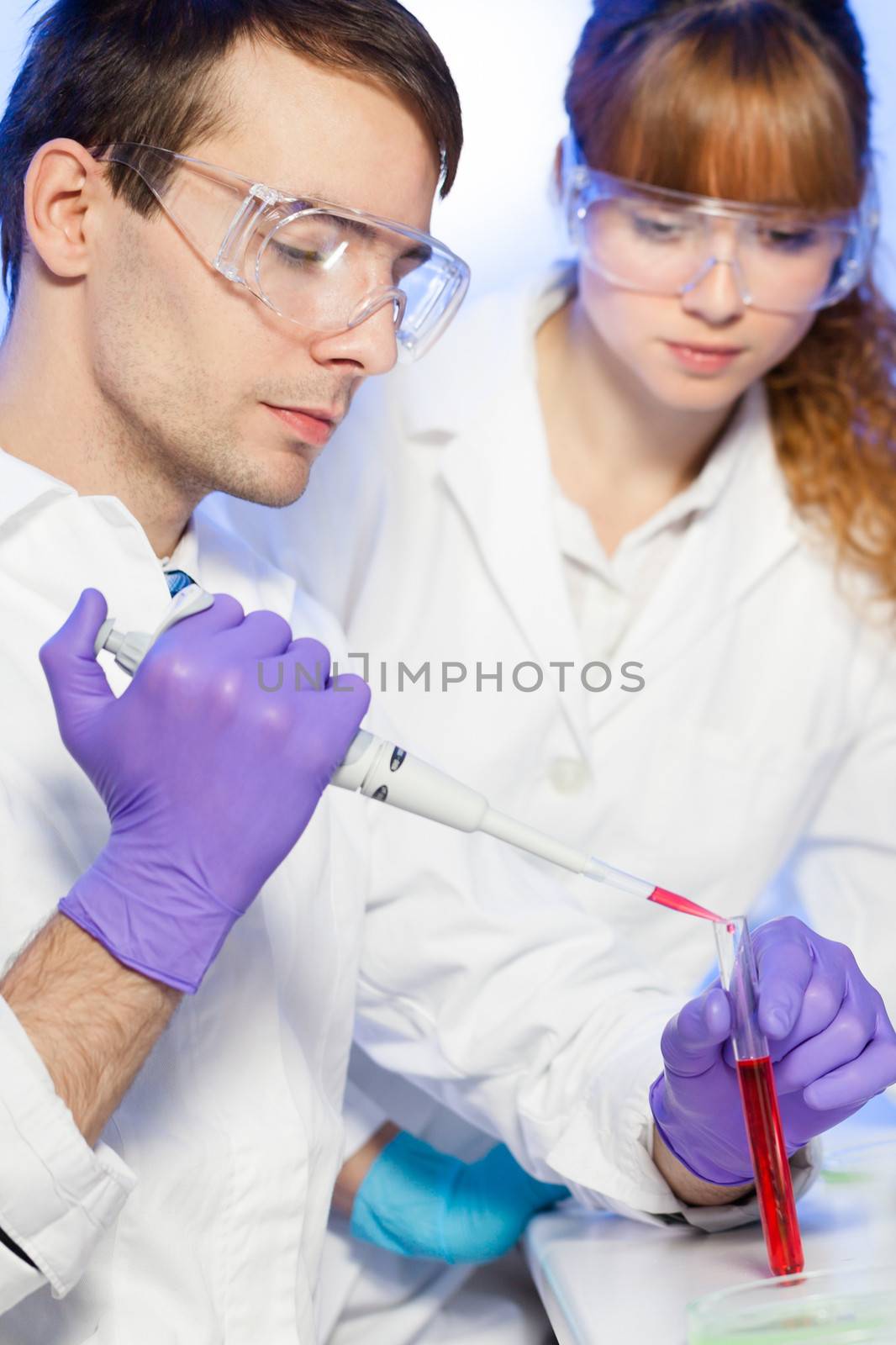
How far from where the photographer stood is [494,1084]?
5.37 feet

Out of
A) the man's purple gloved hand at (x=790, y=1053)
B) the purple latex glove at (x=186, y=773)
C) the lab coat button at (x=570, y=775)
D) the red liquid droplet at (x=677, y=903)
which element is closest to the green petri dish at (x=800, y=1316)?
the man's purple gloved hand at (x=790, y=1053)

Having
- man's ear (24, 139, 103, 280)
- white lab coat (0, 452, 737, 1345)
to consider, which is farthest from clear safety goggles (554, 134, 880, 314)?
man's ear (24, 139, 103, 280)

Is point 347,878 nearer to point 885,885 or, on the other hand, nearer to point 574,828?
point 574,828

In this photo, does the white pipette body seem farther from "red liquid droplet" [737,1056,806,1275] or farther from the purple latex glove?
"red liquid droplet" [737,1056,806,1275]

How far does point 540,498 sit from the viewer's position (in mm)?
2066

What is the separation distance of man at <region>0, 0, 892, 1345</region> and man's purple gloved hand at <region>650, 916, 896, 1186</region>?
0.01 metres

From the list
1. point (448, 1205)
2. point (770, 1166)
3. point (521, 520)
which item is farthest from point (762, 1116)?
point (521, 520)

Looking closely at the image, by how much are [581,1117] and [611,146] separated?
1.26m

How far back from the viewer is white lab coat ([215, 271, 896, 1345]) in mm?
2010

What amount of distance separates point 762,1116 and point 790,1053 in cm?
8

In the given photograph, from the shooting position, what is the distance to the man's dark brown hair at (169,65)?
1.46m

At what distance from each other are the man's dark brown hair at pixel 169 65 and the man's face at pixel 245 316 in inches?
0.9

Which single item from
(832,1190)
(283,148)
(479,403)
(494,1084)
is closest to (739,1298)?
(832,1190)

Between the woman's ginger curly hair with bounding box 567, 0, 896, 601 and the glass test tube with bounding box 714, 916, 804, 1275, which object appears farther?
the woman's ginger curly hair with bounding box 567, 0, 896, 601
